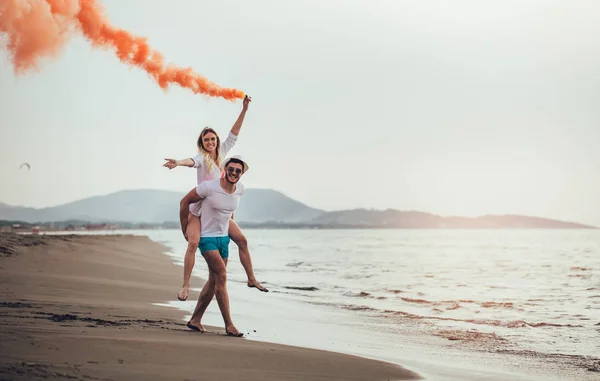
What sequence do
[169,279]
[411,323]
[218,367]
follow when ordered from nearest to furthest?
[218,367] < [411,323] < [169,279]

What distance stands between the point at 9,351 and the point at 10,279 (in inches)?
290

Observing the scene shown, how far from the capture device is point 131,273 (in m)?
17.8

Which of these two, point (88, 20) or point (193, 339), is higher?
point (88, 20)

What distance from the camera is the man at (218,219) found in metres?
7.57

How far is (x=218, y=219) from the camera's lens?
776cm

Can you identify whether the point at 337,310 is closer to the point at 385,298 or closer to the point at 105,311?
the point at 385,298

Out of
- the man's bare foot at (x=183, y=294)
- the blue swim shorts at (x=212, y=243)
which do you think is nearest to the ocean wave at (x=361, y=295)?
the blue swim shorts at (x=212, y=243)

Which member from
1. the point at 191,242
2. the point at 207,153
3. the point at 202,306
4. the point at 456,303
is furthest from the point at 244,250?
the point at 456,303

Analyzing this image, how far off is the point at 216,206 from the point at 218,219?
20 cm

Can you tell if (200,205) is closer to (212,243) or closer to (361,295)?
(212,243)

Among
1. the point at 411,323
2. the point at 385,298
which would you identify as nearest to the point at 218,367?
the point at 411,323

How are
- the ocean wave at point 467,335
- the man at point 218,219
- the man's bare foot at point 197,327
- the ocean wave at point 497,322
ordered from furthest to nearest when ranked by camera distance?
the ocean wave at point 497,322 < the ocean wave at point 467,335 < the man's bare foot at point 197,327 < the man at point 218,219

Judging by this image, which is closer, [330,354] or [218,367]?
[218,367]

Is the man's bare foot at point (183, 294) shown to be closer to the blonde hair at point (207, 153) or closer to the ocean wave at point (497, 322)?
the blonde hair at point (207, 153)
